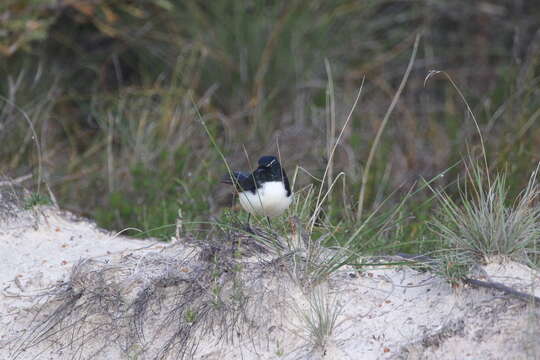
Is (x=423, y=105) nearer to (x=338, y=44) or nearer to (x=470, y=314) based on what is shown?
(x=338, y=44)

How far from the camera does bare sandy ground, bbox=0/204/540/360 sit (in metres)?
2.73

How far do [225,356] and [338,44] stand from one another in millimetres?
4638

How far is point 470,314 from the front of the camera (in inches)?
110

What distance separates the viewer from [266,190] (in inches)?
134

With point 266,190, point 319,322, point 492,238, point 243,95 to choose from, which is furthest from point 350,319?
point 243,95

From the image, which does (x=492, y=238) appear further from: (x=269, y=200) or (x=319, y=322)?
(x=269, y=200)

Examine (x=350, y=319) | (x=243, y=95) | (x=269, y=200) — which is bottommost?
(x=243, y=95)

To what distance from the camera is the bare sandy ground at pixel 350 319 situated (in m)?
2.73

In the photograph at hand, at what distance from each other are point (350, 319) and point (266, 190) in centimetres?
72

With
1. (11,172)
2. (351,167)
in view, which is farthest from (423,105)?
(11,172)

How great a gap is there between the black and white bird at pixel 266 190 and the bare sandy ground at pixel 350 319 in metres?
0.33

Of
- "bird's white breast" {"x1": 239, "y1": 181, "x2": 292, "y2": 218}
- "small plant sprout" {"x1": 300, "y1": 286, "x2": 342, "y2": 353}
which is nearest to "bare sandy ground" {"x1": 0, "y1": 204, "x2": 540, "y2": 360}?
"small plant sprout" {"x1": 300, "y1": 286, "x2": 342, "y2": 353}

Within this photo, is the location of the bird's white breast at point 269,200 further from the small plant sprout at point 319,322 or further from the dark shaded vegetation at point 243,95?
the dark shaded vegetation at point 243,95

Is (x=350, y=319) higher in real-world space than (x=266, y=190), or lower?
lower
